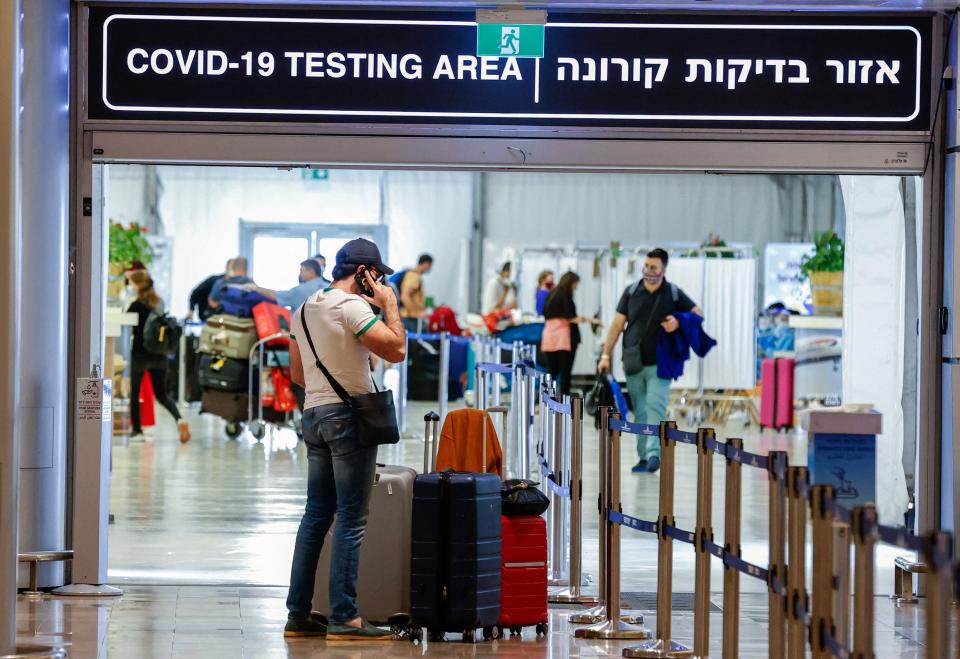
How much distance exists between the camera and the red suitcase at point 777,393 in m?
15.5

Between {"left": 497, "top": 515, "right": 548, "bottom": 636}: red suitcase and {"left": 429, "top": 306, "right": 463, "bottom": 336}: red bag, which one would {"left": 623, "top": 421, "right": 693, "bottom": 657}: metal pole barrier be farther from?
{"left": 429, "top": 306, "right": 463, "bottom": 336}: red bag

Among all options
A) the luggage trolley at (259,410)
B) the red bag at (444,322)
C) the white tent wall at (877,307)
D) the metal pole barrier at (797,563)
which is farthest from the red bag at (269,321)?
the metal pole barrier at (797,563)

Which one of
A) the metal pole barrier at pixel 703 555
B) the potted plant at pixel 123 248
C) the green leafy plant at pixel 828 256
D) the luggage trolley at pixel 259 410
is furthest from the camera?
the potted plant at pixel 123 248

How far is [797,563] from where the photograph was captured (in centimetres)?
415

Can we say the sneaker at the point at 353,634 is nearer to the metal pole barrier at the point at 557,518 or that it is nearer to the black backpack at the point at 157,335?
the metal pole barrier at the point at 557,518

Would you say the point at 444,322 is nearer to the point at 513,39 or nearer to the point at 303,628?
the point at 513,39

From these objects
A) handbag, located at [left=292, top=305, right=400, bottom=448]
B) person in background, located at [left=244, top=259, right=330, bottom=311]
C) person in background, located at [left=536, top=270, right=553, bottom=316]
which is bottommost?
handbag, located at [left=292, top=305, right=400, bottom=448]

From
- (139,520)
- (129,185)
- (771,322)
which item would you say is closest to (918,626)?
(139,520)

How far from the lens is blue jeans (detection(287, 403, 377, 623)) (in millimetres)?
5582

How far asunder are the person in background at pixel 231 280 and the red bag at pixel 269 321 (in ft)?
2.03

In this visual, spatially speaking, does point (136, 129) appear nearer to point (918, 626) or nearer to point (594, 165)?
point (594, 165)

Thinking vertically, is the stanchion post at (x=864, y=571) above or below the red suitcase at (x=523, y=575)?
above

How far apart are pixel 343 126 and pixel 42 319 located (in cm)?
169

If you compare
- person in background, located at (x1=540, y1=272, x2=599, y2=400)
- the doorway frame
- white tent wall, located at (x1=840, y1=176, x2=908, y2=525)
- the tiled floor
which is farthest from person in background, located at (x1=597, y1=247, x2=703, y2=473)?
the doorway frame
